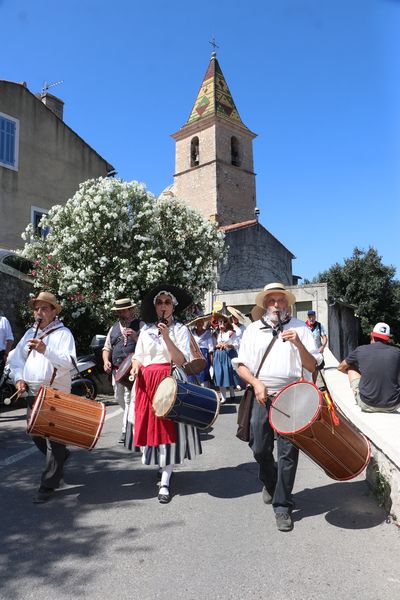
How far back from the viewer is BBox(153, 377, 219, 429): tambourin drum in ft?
14.1

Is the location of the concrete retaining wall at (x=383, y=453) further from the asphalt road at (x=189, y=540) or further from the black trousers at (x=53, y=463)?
the black trousers at (x=53, y=463)

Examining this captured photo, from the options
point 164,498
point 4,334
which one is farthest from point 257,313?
point 4,334

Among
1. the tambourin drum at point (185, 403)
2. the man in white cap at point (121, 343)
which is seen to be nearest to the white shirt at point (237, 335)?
the man in white cap at point (121, 343)

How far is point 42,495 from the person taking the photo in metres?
4.36

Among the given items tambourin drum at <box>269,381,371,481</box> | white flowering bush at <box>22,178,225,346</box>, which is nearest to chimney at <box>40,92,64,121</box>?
white flowering bush at <box>22,178,225,346</box>

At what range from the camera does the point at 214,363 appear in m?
10.5

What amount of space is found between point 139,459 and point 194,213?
11499 millimetres

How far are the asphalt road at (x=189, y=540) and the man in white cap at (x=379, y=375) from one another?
121cm

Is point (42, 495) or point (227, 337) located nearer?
point (42, 495)

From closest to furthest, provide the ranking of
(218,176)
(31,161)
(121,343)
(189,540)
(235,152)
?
(189,540), (121,343), (31,161), (218,176), (235,152)

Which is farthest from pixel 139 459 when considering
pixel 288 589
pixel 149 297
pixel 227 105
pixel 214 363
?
pixel 227 105

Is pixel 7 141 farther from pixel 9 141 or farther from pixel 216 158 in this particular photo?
pixel 216 158

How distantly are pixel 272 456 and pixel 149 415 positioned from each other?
3.84 ft

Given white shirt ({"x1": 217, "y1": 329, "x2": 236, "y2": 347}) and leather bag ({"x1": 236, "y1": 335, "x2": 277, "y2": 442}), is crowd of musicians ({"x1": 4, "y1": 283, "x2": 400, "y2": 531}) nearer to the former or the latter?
leather bag ({"x1": 236, "y1": 335, "x2": 277, "y2": 442})
